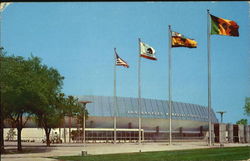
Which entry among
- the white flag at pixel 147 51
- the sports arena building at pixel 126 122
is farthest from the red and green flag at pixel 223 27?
the sports arena building at pixel 126 122

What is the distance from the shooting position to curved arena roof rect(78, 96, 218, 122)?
295 ft

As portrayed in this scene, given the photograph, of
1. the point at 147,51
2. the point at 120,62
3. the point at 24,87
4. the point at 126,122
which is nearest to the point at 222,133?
the point at 120,62

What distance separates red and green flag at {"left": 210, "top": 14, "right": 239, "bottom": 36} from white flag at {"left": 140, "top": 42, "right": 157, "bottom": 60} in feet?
36.7

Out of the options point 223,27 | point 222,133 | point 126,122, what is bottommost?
point 222,133

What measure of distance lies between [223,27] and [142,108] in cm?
6137

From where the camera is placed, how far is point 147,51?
4500 cm

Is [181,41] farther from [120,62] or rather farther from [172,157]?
[172,157]

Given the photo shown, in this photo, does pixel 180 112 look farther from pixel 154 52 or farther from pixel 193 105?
pixel 154 52

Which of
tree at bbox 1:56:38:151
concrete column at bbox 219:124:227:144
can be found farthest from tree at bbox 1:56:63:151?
concrete column at bbox 219:124:227:144

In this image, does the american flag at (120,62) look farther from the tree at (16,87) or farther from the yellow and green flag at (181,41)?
the tree at (16,87)

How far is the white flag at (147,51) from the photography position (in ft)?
146

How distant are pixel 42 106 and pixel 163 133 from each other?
6650 centimetres

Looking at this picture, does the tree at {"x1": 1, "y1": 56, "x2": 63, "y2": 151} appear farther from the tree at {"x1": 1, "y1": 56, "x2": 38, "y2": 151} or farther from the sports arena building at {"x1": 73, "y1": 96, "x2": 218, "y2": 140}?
the sports arena building at {"x1": 73, "y1": 96, "x2": 218, "y2": 140}

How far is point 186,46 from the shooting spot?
39594mm
